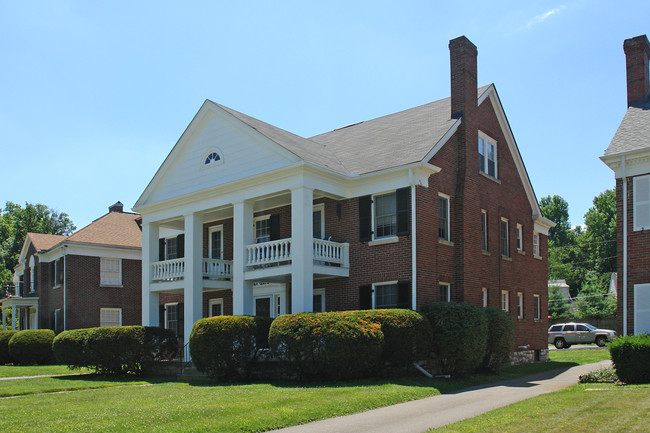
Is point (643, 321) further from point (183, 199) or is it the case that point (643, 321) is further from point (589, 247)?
point (589, 247)

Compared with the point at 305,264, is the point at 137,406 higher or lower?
lower

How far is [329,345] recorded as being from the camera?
57.4ft

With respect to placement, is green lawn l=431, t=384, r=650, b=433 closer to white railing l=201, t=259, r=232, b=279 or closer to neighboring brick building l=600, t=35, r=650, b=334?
neighboring brick building l=600, t=35, r=650, b=334

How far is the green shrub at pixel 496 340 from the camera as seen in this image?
20891 mm

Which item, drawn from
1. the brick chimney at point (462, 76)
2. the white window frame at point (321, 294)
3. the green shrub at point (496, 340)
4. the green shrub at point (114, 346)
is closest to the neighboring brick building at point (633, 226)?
the green shrub at point (496, 340)

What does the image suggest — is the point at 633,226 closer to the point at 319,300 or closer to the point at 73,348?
the point at 319,300

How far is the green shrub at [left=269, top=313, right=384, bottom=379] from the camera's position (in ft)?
57.2

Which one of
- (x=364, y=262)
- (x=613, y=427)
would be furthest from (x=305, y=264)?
(x=613, y=427)

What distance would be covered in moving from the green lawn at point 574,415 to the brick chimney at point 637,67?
485 inches

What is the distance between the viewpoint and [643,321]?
62.5ft

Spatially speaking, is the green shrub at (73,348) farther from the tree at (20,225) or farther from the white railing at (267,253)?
the tree at (20,225)

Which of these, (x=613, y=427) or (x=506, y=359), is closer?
(x=613, y=427)

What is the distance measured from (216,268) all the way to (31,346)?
12374mm

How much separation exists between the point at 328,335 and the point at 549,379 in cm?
725
